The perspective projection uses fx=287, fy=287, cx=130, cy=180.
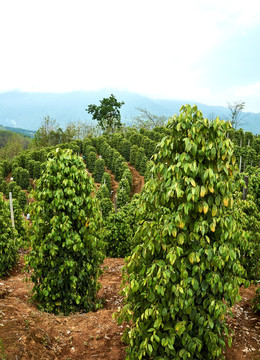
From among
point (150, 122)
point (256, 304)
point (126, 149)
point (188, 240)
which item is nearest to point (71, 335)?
point (188, 240)

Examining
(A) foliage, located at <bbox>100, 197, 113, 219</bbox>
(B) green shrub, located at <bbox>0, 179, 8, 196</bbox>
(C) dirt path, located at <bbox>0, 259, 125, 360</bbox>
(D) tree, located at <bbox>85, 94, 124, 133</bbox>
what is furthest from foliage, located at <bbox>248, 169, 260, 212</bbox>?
(D) tree, located at <bbox>85, 94, 124, 133</bbox>

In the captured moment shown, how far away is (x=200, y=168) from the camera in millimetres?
3379

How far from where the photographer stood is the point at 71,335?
17.2ft

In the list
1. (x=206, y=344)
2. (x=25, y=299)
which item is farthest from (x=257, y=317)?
(x=25, y=299)

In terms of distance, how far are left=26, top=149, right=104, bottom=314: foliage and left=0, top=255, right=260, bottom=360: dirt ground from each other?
43cm

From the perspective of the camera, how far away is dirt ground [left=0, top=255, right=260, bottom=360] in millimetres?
4441

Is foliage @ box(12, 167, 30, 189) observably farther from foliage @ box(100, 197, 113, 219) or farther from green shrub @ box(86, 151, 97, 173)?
foliage @ box(100, 197, 113, 219)

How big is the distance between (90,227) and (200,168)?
330 cm

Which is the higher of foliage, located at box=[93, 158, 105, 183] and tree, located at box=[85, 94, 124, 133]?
tree, located at box=[85, 94, 124, 133]

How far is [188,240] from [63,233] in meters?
3.14

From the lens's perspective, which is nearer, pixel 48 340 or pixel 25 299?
pixel 48 340

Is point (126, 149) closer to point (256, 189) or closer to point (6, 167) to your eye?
point (6, 167)

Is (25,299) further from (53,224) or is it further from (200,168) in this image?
(200,168)

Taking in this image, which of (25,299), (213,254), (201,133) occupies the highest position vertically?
(201,133)
